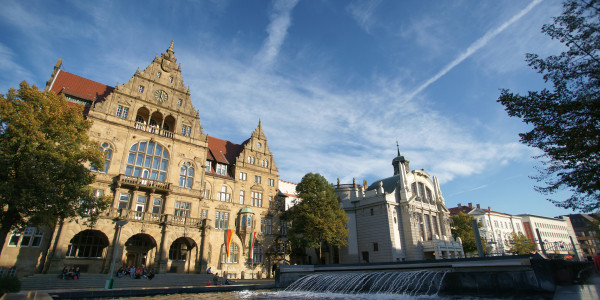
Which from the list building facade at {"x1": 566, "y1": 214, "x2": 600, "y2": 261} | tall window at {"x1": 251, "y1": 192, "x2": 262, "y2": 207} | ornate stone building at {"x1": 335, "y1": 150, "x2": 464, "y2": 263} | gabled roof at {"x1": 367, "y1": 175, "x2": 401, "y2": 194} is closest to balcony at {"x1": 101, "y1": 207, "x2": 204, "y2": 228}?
tall window at {"x1": 251, "y1": 192, "x2": 262, "y2": 207}

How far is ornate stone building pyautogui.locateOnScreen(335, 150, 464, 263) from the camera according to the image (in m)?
46.5

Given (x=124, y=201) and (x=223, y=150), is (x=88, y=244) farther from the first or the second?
(x=223, y=150)

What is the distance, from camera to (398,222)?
48.7m

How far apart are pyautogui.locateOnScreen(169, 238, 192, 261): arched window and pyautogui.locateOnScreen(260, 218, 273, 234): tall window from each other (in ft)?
33.9

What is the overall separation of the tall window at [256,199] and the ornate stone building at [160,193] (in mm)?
148

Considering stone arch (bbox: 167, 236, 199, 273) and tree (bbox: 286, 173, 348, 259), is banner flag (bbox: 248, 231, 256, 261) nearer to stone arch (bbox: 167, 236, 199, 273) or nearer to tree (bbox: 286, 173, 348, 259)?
tree (bbox: 286, 173, 348, 259)

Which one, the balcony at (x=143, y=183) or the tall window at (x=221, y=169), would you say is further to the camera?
the tall window at (x=221, y=169)

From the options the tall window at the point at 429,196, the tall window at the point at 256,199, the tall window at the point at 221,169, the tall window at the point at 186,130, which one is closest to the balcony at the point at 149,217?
the tall window at the point at 221,169

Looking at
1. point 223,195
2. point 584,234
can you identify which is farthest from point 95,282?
point 584,234

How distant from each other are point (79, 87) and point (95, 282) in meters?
23.6

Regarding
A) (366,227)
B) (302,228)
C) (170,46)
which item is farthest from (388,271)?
(170,46)

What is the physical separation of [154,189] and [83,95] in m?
14.2

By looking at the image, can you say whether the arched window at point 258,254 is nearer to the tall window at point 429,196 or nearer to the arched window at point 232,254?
the arched window at point 232,254

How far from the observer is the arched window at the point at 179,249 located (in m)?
34.7
